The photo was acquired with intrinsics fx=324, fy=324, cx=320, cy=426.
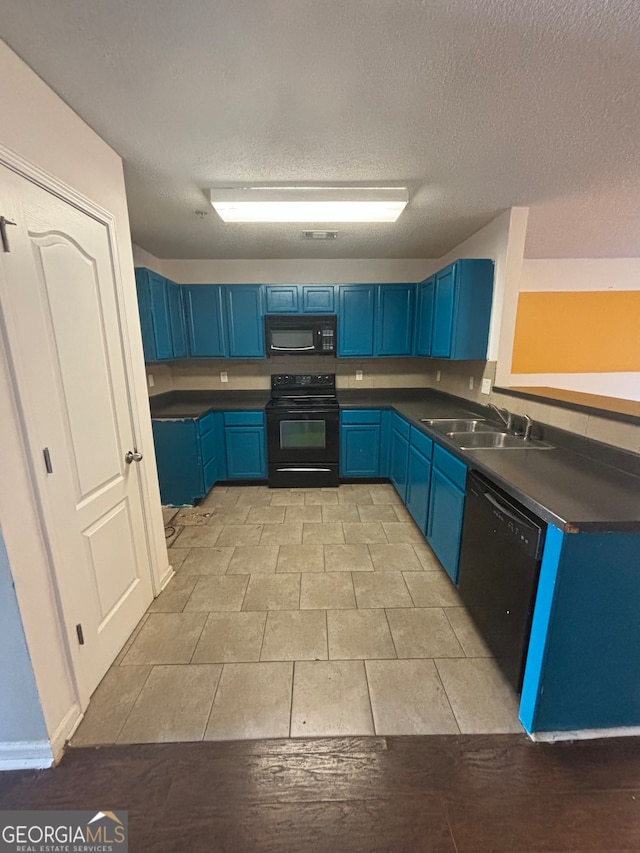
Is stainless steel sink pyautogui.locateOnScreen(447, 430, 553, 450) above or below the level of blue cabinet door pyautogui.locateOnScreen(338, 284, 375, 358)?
below

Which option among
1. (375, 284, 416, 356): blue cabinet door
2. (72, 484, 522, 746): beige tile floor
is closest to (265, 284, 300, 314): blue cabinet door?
(375, 284, 416, 356): blue cabinet door

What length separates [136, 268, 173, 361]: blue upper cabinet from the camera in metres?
2.77

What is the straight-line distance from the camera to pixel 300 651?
5.35ft

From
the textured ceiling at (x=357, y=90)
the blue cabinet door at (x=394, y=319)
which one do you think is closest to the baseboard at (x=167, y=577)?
the textured ceiling at (x=357, y=90)

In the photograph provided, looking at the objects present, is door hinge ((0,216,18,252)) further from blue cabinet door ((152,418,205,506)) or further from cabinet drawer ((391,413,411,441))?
cabinet drawer ((391,413,411,441))

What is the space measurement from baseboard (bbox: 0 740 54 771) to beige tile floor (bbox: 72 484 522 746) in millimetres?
97

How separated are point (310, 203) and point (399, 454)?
220 centimetres

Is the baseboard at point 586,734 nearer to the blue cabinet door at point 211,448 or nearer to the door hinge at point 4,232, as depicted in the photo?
the door hinge at point 4,232

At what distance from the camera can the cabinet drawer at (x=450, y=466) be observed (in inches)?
72.9

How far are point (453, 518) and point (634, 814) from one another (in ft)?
3.86

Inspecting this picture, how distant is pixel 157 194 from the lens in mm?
2131

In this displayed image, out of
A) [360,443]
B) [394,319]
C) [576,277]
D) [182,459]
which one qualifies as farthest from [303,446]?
[576,277]

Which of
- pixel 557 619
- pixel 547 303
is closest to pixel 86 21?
pixel 557 619

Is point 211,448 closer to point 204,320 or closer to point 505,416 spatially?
point 204,320
